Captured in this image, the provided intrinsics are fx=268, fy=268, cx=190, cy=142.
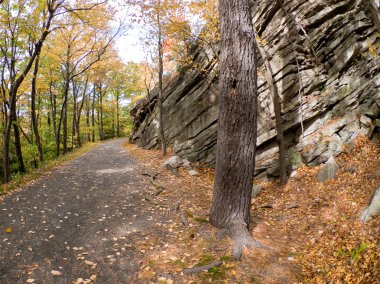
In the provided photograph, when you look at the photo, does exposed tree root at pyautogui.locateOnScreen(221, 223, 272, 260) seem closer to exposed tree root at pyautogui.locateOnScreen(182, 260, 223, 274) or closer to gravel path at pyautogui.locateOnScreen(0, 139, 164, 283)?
exposed tree root at pyautogui.locateOnScreen(182, 260, 223, 274)

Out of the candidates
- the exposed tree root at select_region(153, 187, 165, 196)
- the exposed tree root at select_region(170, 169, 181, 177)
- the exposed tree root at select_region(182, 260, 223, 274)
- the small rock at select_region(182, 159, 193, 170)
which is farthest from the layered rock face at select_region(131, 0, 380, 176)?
the exposed tree root at select_region(182, 260, 223, 274)

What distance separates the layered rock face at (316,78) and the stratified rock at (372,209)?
11.9 feet

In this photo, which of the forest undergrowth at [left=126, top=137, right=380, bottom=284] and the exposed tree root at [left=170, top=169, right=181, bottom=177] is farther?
the exposed tree root at [left=170, top=169, right=181, bottom=177]

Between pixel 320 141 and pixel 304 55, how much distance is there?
373 cm

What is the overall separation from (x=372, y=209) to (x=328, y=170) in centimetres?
310

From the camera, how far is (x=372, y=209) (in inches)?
210

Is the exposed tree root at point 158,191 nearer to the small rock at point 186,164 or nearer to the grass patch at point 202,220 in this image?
the grass patch at point 202,220

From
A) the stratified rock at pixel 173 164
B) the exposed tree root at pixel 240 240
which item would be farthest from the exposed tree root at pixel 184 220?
the stratified rock at pixel 173 164

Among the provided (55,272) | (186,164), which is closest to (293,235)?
(55,272)

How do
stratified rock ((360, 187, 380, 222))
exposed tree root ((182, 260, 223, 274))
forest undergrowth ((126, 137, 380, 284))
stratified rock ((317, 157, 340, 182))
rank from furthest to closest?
stratified rock ((317, 157, 340, 182)) < stratified rock ((360, 187, 380, 222)) < exposed tree root ((182, 260, 223, 274)) < forest undergrowth ((126, 137, 380, 284))

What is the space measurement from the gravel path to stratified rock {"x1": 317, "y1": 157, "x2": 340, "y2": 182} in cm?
520

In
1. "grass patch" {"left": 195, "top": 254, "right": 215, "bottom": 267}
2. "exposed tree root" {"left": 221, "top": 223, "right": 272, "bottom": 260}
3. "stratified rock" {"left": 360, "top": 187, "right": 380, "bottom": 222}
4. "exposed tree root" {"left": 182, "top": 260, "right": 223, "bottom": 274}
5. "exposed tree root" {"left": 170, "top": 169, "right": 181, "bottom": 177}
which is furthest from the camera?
"exposed tree root" {"left": 170, "top": 169, "right": 181, "bottom": 177}

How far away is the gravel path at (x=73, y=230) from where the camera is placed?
4629mm

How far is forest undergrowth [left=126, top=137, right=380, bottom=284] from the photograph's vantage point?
175 inches
